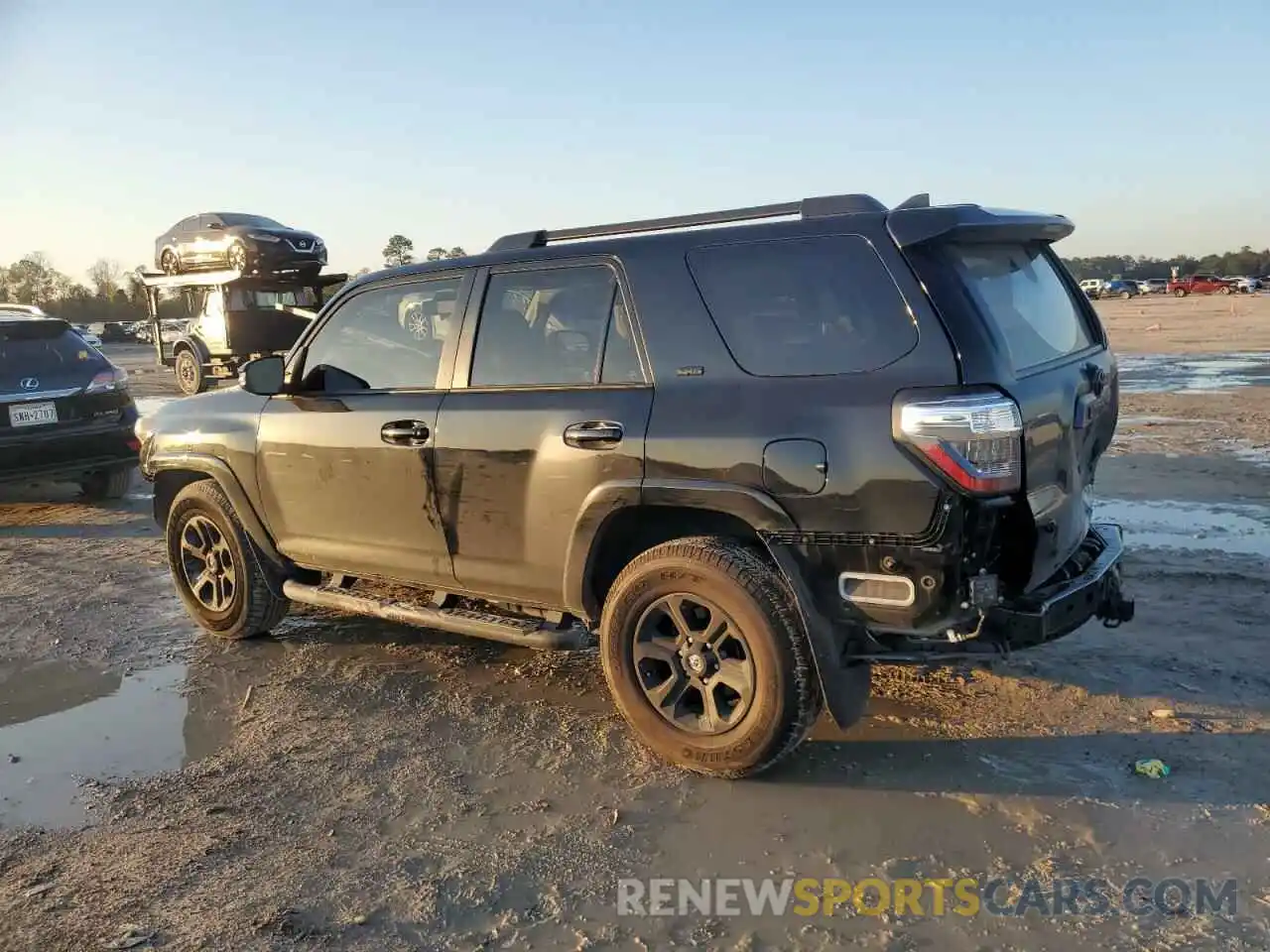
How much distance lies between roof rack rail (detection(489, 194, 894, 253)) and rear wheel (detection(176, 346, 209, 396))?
50.9ft

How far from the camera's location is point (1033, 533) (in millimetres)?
3152

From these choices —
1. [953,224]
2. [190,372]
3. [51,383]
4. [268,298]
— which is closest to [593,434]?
[953,224]

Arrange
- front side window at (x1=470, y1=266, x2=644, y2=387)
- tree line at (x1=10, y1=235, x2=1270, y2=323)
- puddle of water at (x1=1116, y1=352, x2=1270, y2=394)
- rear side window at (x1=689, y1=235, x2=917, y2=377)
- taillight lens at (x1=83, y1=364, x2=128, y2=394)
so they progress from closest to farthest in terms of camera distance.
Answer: rear side window at (x1=689, y1=235, x2=917, y2=377) → front side window at (x1=470, y1=266, x2=644, y2=387) → taillight lens at (x1=83, y1=364, x2=128, y2=394) → puddle of water at (x1=1116, y1=352, x2=1270, y2=394) → tree line at (x1=10, y1=235, x2=1270, y2=323)

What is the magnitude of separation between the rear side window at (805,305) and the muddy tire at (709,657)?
0.70 m

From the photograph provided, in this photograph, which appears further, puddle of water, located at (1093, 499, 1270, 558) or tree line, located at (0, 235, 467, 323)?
tree line, located at (0, 235, 467, 323)

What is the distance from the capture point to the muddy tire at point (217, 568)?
5.05 metres

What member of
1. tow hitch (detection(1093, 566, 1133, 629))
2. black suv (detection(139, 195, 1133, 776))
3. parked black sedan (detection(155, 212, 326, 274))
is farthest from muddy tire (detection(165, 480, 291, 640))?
parked black sedan (detection(155, 212, 326, 274))

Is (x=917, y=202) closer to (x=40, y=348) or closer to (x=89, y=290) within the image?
(x=40, y=348)

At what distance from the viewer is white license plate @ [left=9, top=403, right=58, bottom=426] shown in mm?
7922

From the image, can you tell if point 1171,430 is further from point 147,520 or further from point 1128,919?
point 147,520

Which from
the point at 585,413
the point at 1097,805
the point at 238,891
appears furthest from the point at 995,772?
the point at 238,891

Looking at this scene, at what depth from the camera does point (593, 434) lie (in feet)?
11.9
